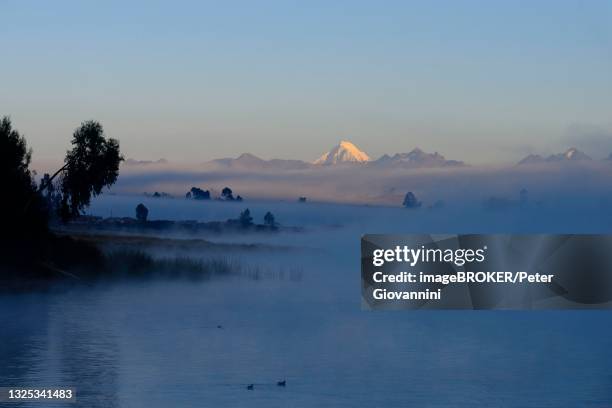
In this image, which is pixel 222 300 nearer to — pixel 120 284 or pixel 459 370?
pixel 120 284

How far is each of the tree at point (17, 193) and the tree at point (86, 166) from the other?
236 cm

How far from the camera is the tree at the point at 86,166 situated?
92.5 metres

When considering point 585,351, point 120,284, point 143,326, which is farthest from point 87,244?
point 585,351

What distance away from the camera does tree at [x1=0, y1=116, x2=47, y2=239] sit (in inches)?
3519

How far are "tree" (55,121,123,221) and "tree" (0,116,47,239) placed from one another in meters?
2.36

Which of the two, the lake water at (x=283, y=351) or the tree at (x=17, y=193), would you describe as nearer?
the lake water at (x=283, y=351)

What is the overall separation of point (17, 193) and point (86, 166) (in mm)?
6132

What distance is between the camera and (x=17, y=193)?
89438mm

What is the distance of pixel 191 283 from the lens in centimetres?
11381
